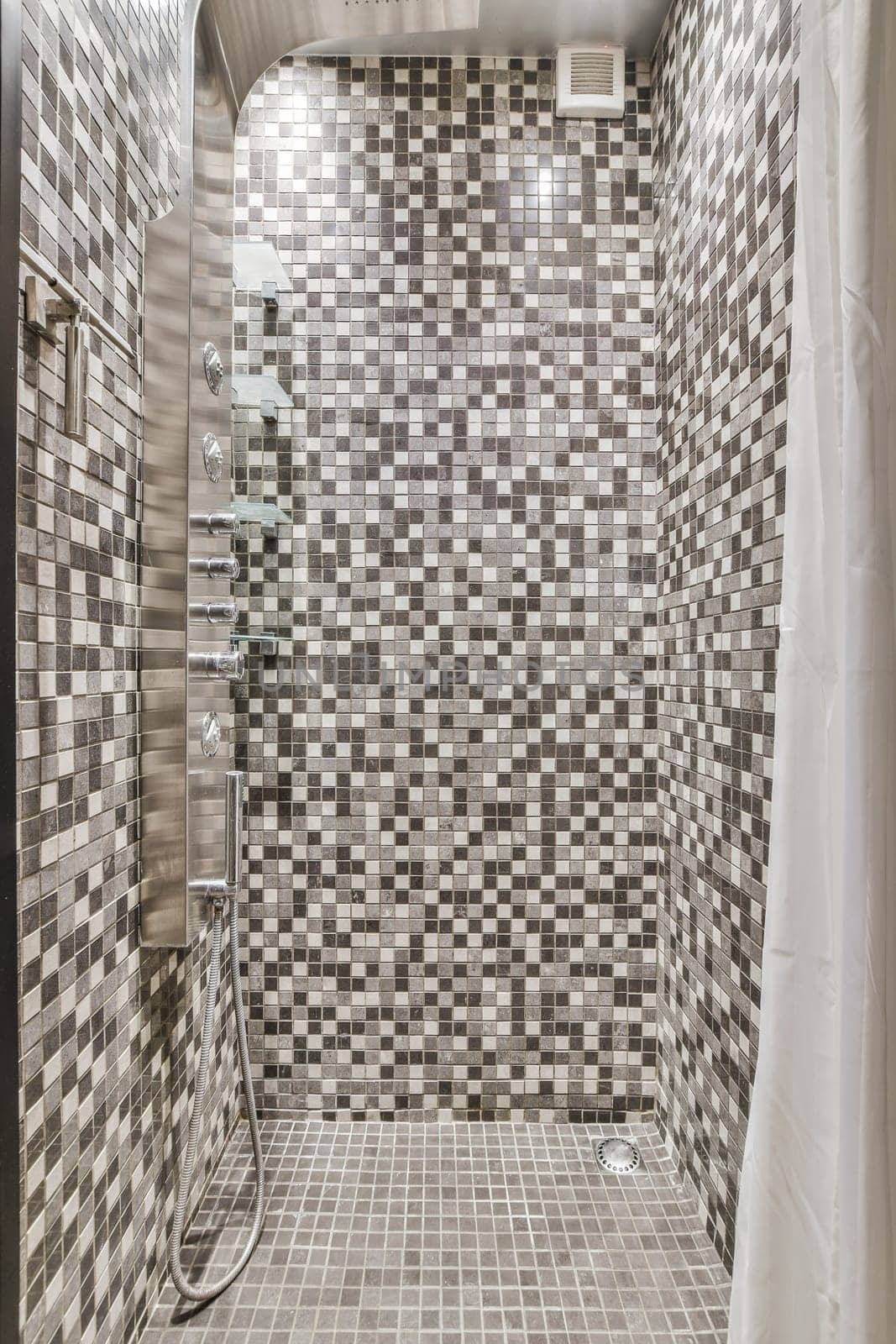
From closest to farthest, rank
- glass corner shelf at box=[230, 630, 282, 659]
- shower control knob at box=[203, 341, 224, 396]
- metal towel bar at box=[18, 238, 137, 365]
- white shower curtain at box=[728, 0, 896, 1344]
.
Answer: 1. white shower curtain at box=[728, 0, 896, 1344]
2. metal towel bar at box=[18, 238, 137, 365]
3. shower control knob at box=[203, 341, 224, 396]
4. glass corner shelf at box=[230, 630, 282, 659]

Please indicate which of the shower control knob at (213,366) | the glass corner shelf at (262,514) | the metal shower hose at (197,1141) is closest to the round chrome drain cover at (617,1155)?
the metal shower hose at (197,1141)

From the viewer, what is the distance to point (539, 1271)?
130 cm

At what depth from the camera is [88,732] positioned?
1.00m

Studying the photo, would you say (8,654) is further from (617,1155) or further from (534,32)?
(534,32)

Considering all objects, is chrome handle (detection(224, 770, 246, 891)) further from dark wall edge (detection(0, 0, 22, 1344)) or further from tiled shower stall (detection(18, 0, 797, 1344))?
dark wall edge (detection(0, 0, 22, 1344))

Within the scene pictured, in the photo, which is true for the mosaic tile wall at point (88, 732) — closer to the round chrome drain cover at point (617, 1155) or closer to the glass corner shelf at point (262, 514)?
the glass corner shelf at point (262, 514)

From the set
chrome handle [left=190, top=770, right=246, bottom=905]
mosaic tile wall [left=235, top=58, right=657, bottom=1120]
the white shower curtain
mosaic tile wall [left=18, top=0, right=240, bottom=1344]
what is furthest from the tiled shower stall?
the white shower curtain

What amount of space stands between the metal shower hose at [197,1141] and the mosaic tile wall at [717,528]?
0.84m

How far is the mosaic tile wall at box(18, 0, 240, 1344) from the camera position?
865 mm

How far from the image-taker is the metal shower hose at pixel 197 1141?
1.19 metres

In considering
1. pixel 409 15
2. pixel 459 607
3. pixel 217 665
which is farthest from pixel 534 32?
pixel 217 665

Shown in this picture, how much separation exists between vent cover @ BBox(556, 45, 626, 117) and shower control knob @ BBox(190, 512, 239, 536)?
1.27m

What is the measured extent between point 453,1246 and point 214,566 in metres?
1.29

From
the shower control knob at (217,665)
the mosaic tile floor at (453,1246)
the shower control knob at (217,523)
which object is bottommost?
the mosaic tile floor at (453,1246)
